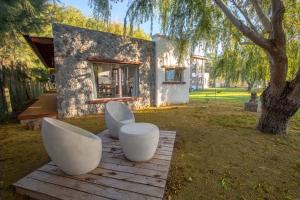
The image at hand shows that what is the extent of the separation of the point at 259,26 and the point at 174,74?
185 inches

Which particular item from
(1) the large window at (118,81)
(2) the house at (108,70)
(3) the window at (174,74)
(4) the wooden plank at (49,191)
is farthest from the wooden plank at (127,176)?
(3) the window at (174,74)

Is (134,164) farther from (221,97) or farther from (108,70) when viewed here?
(221,97)

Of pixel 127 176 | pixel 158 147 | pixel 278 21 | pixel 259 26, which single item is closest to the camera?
pixel 127 176

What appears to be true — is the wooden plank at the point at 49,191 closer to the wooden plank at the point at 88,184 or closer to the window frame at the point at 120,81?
the wooden plank at the point at 88,184

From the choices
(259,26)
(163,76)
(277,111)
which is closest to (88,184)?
(277,111)

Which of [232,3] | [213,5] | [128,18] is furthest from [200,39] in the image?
[128,18]

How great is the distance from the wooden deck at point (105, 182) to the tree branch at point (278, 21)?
4.01 meters

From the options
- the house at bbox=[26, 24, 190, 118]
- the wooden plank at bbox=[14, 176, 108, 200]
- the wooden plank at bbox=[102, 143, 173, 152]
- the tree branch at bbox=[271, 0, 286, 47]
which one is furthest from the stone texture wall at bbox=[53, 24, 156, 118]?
the tree branch at bbox=[271, 0, 286, 47]

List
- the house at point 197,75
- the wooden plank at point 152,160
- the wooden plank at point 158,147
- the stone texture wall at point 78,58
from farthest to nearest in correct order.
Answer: the house at point 197,75
the stone texture wall at point 78,58
the wooden plank at point 158,147
the wooden plank at point 152,160

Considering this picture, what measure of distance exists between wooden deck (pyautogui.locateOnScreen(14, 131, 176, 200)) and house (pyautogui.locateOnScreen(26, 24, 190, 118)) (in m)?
4.50

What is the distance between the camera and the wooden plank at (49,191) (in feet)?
6.09

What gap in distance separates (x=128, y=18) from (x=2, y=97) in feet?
17.0

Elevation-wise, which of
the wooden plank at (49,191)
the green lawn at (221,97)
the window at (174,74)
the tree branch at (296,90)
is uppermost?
the window at (174,74)

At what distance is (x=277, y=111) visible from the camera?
4504mm
